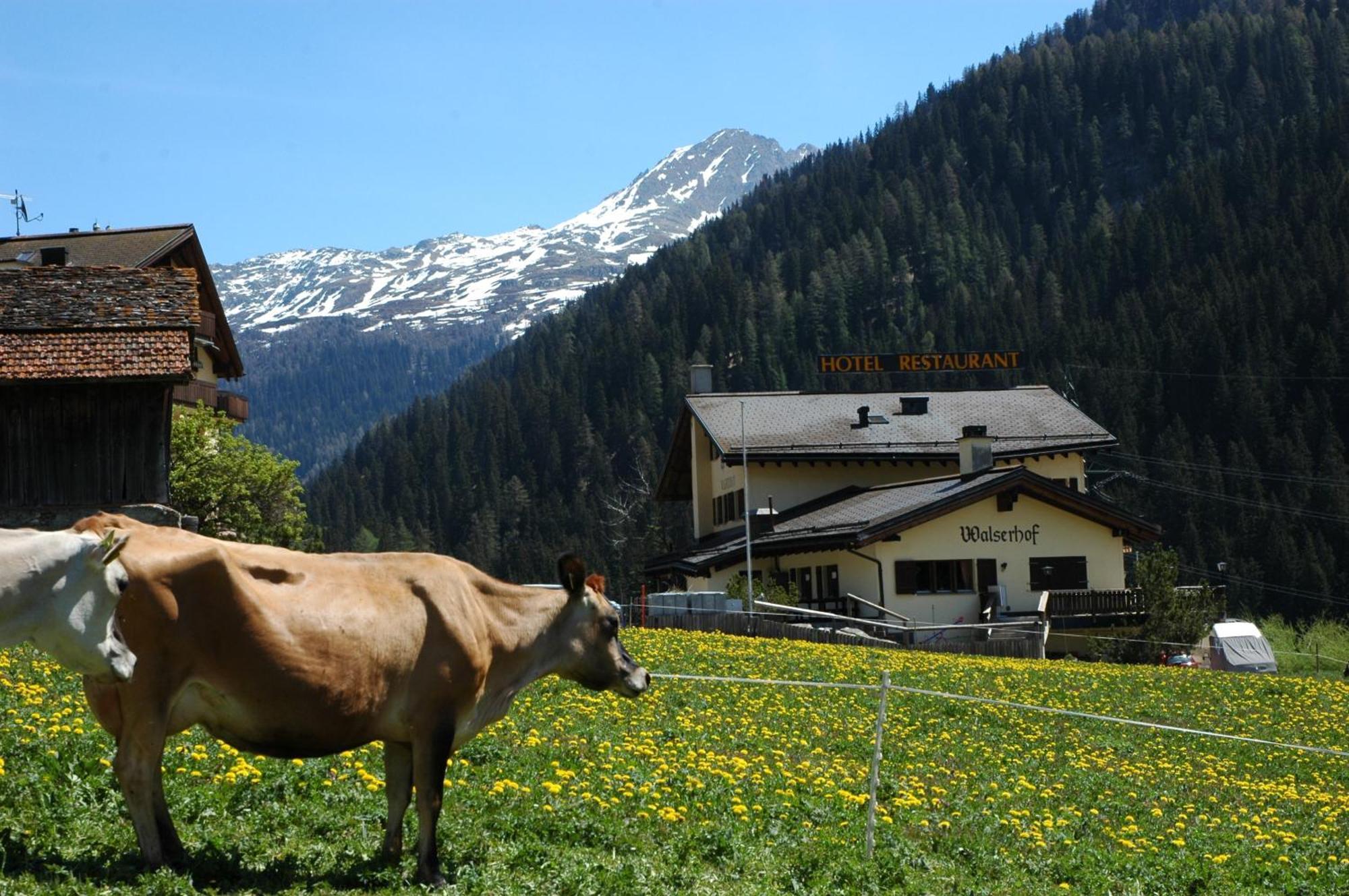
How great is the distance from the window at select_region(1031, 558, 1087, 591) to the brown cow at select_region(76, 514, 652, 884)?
47407mm

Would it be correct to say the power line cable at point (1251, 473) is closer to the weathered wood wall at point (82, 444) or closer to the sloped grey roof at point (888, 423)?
the sloped grey roof at point (888, 423)

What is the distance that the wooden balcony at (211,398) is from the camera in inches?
2365

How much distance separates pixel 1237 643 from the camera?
57.1m

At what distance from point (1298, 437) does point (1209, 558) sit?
19732 millimetres

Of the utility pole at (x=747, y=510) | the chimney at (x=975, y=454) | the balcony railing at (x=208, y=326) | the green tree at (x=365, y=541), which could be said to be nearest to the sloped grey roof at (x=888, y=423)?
the utility pole at (x=747, y=510)

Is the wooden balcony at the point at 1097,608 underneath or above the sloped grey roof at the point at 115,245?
underneath

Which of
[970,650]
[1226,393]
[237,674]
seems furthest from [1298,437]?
[237,674]

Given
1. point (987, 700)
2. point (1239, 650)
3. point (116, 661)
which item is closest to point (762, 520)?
point (1239, 650)

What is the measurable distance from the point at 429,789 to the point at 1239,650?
5242 cm

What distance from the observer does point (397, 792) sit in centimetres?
987

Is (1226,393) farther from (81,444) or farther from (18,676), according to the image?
(18,676)

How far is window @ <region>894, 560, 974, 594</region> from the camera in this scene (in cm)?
5416

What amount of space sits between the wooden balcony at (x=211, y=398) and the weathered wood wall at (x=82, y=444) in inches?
852

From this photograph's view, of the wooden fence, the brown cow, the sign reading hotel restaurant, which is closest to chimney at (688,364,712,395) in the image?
the sign reading hotel restaurant
